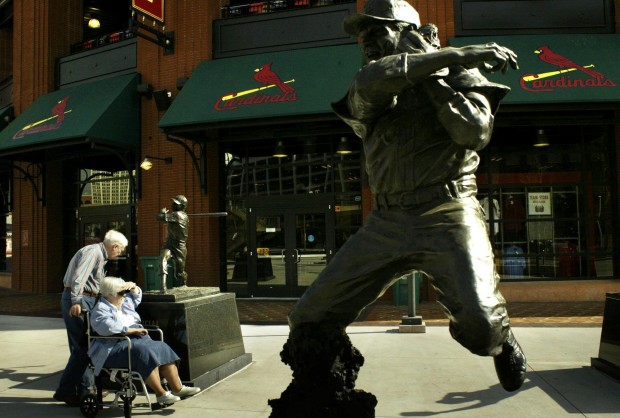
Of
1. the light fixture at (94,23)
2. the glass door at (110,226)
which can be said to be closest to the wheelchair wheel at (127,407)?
the glass door at (110,226)

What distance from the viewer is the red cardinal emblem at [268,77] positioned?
452 inches

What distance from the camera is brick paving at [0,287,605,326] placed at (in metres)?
9.26

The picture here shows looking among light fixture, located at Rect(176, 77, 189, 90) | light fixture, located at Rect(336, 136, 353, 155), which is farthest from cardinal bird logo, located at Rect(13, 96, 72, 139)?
light fixture, located at Rect(336, 136, 353, 155)

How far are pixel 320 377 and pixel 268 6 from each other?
12.0 metres

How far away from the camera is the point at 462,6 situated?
12.1 metres

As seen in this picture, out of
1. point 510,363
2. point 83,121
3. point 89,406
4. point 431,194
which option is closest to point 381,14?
point 431,194

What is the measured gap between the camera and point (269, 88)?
11617mm

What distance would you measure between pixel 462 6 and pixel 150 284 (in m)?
9.42

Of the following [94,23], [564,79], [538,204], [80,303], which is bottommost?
[80,303]

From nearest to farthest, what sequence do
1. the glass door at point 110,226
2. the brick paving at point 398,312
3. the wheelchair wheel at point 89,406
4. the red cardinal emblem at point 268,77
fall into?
the wheelchair wheel at point 89,406 < the brick paving at point 398,312 < the red cardinal emblem at point 268,77 < the glass door at point 110,226

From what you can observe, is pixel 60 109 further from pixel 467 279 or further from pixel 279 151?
pixel 467 279

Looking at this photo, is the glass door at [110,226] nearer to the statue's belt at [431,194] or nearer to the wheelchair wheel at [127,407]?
the wheelchair wheel at [127,407]

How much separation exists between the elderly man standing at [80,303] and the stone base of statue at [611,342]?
4790mm

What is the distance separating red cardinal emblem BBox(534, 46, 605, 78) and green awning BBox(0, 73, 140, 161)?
372 inches
